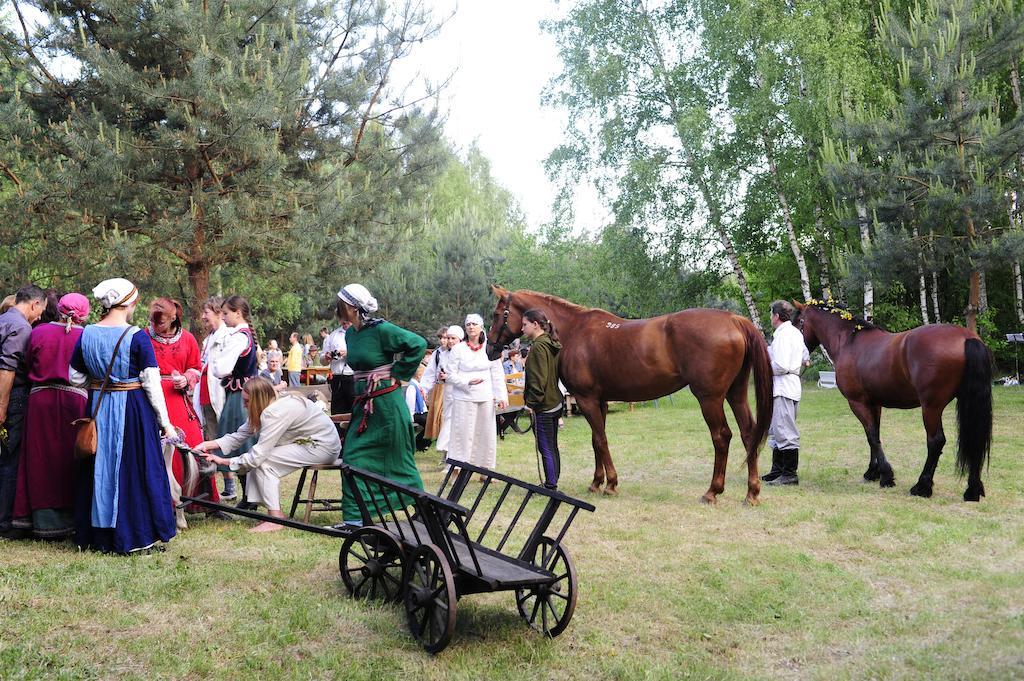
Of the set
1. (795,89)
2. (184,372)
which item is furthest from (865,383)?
(795,89)

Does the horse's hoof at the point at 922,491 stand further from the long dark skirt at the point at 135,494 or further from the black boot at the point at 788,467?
the long dark skirt at the point at 135,494

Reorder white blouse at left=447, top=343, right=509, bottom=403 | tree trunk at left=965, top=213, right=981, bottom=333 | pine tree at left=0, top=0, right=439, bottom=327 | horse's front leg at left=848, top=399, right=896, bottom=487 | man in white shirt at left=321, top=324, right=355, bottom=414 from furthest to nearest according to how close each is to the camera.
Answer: tree trunk at left=965, top=213, right=981, bottom=333, pine tree at left=0, top=0, right=439, bottom=327, man in white shirt at left=321, top=324, right=355, bottom=414, white blouse at left=447, top=343, right=509, bottom=403, horse's front leg at left=848, top=399, right=896, bottom=487

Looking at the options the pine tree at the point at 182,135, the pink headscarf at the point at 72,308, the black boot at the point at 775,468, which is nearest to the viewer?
the pink headscarf at the point at 72,308

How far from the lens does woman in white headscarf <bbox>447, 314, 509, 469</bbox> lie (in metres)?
9.20

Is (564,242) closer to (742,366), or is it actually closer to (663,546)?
(742,366)

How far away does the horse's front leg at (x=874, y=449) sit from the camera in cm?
857

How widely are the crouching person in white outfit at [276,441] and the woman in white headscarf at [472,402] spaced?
2706mm

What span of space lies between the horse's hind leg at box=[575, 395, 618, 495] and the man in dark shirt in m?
4.89

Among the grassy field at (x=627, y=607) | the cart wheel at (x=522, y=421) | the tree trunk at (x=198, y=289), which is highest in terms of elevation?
the tree trunk at (x=198, y=289)

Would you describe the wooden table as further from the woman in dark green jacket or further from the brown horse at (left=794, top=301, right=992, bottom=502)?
the brown horse at (left=794, top=301, right=992, bottom=502)

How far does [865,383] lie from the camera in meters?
9.00

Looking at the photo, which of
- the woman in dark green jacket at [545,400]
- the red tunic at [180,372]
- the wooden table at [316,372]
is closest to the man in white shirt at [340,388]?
the woman in dark green jacket at [545,400]

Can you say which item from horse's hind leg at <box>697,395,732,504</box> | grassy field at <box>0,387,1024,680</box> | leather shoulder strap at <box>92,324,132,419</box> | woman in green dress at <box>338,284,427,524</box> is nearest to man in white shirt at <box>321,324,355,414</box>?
grassy field at <box>0,387,1024,680</box>

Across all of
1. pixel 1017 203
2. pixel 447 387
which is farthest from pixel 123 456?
pixel 1017 203
